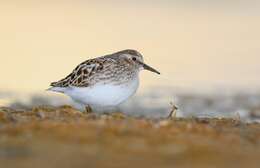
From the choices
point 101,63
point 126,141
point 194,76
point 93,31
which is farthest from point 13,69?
point 126,141

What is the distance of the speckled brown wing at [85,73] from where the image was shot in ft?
35.6

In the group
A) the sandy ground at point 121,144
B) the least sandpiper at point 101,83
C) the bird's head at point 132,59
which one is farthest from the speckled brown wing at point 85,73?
the sandy ground at point 121,144

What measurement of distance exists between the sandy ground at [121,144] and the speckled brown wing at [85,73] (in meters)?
1.82

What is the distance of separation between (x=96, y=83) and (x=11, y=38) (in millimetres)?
12447

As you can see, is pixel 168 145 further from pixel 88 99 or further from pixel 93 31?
pixel 93 31

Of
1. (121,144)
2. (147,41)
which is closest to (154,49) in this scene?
(147,41)

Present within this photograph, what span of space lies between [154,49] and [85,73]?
10937 mm

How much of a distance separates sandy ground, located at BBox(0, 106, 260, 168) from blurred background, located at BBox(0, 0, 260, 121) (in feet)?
19.1

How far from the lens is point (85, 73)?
10.9 m

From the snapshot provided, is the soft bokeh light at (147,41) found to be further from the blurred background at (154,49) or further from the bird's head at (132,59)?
the bird's head at (132,59)

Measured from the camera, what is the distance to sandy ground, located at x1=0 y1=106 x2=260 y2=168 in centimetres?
659

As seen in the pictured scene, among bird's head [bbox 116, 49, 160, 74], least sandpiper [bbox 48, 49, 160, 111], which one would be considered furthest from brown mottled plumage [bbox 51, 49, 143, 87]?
bird's head [bbox 116, 49, 160, 74]

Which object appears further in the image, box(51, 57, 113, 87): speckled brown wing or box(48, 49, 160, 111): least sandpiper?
box(51, 57, 113, 87): speckled brown wing

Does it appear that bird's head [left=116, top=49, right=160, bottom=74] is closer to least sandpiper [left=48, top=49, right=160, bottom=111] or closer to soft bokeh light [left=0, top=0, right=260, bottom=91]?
least sandpiper [left=48, top=49, right=160, bottom=111]
